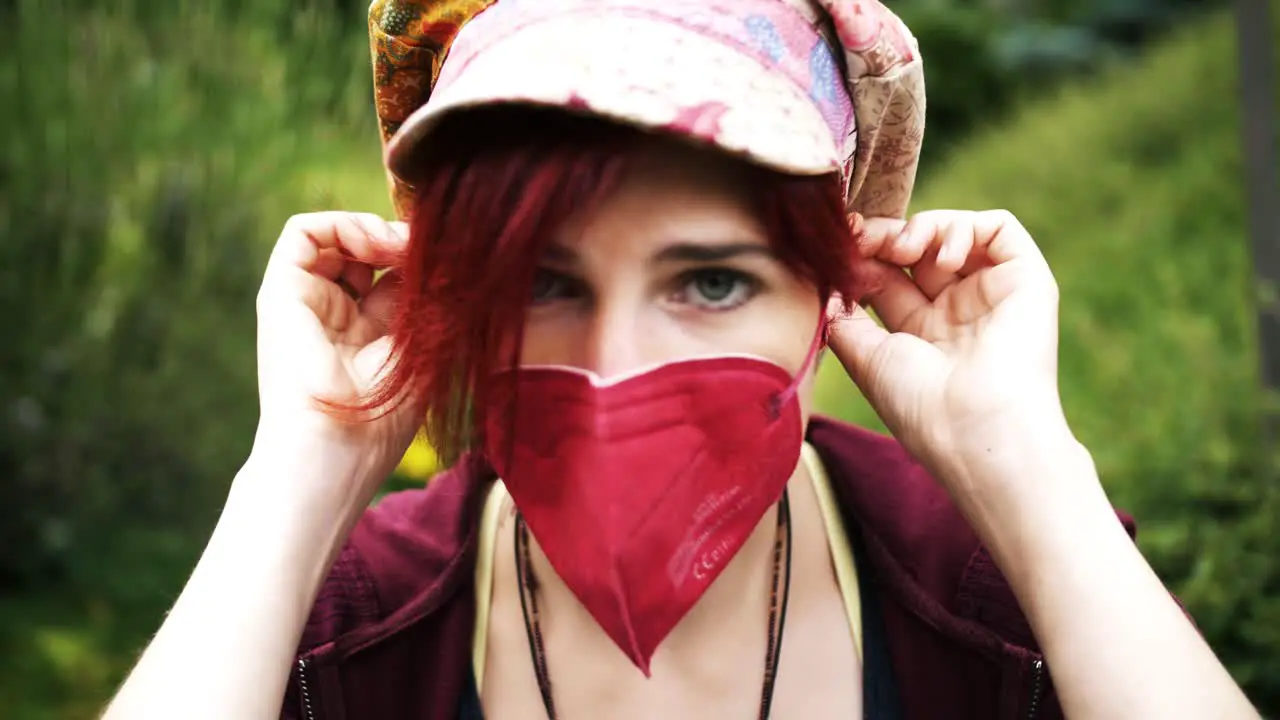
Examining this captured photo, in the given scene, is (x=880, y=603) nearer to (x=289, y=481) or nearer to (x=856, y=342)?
(x=856, y=342)

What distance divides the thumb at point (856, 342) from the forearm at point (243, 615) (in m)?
0.78

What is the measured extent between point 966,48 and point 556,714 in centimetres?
922

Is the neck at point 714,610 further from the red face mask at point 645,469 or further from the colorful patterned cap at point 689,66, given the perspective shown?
the colorful patterned cap at point 689,66

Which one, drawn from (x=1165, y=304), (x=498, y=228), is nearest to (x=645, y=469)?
(x=498, y=228)

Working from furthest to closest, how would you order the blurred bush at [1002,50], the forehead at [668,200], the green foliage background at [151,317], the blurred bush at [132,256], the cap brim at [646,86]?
1. the blurred bush at [1002,50]
2. the blurred bush at [132,256]
3. the green foliage background at [151,317]
4. the forehead at [668,200]
5. the cap brim at [646,86]

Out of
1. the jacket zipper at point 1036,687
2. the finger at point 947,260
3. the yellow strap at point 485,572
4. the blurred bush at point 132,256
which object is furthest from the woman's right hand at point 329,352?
the blurred bush at point 132,256

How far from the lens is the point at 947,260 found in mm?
1569

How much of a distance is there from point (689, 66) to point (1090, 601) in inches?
32.1

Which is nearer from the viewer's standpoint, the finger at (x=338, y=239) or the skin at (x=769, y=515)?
the skin at (x=769, y=515)

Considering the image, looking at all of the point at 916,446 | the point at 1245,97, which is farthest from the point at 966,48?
the point at 916,446

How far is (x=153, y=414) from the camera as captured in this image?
3.86 m

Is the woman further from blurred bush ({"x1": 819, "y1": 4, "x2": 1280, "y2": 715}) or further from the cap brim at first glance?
blurred bush ({"x1": 819, "y1": 4, "x2": 1280, "y2": 715})

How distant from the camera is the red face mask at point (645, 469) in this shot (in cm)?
134

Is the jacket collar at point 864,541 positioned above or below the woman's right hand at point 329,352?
below
